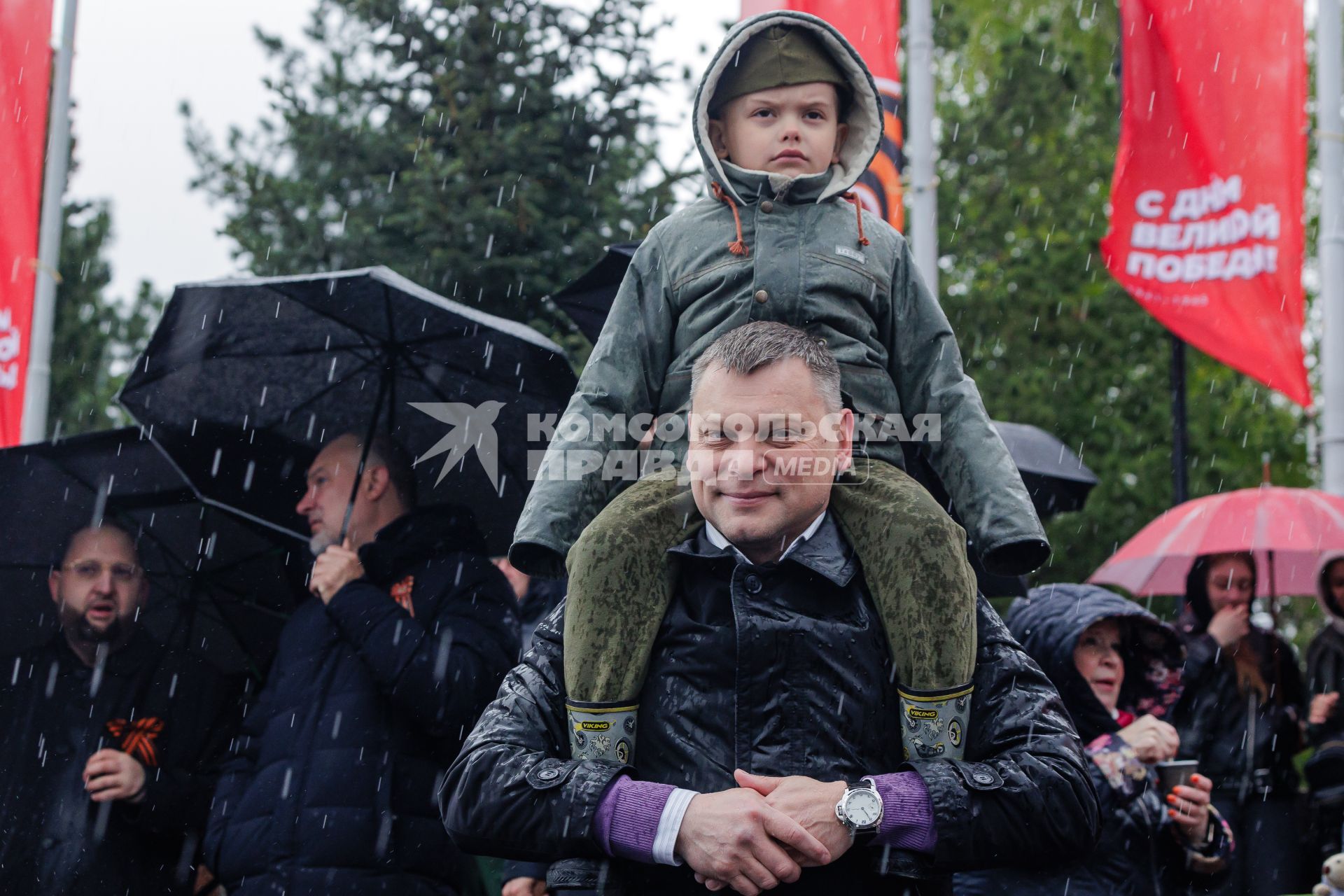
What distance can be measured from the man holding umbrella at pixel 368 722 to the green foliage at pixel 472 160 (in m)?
2.95

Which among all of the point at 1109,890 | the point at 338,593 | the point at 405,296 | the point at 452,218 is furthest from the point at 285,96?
the point at 1109,890

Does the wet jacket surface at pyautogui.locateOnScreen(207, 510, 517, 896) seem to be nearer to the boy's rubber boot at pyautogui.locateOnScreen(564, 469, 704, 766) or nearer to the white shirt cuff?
the boy's rubber boot at pyautogui.locateOnScreen(564, 469, 704, 766)

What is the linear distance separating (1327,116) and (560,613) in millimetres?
9052

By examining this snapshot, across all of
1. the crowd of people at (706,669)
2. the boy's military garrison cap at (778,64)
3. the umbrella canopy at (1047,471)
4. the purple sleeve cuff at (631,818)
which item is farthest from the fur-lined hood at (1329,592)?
the purple sleeve cuff at (631,818)

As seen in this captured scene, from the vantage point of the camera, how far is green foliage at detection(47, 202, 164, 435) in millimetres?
23844

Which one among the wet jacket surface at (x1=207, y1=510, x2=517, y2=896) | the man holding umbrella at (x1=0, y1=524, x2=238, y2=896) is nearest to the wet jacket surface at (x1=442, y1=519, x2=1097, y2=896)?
the wet jacket surface at (x1=207, y1=510, x2=517, y2=896)

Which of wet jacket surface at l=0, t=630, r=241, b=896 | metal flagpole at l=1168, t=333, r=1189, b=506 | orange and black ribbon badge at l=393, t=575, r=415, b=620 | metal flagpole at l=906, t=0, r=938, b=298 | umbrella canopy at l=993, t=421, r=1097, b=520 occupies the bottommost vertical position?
wet jacket surface at l=0, t=630, r=241, b=896

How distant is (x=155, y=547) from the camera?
5.28 m

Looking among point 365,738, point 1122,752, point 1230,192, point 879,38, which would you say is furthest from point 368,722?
point 1230,192

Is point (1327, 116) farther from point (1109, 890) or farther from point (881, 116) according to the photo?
point (881, 116)

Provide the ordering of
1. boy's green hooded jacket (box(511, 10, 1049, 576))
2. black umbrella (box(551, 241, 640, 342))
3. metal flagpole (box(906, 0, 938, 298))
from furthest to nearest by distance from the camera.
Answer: metal flagpole (box(906, 0, 938, 298)), black umbrella (box(551, 241, 640, 342)), boy's green hooded jacket (box(511, 10, 1049, 576))

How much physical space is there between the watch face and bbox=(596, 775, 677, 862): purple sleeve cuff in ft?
1.08

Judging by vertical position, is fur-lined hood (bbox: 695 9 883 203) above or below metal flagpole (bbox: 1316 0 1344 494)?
below

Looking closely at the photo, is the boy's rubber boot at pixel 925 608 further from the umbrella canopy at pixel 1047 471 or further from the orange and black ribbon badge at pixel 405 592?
the umbrella canopy at pixel 1047 471
